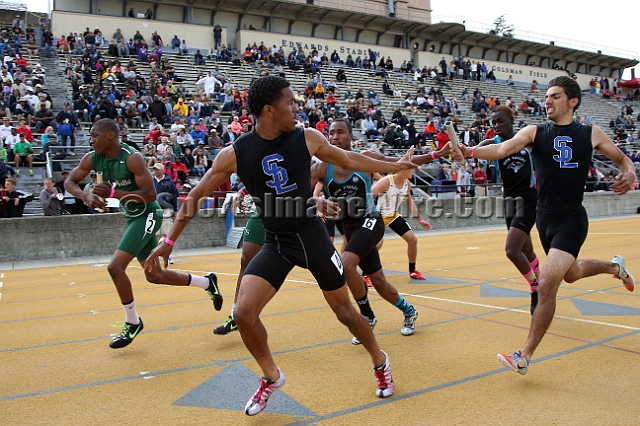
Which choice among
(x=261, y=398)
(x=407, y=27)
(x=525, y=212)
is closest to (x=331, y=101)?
(x=525, y=212)

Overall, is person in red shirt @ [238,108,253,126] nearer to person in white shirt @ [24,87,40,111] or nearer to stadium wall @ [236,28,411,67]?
person in white shirt @ [24,87,40,111]

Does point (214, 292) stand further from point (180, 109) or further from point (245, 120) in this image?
point (180, 109)

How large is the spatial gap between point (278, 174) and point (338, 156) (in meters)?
0.49

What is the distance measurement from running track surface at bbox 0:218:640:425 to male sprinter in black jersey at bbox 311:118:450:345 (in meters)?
0.38

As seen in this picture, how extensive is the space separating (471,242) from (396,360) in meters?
11.5

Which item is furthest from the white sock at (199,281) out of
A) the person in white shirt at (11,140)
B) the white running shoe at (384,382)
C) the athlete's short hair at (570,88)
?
the person in white shirt at (11,140)

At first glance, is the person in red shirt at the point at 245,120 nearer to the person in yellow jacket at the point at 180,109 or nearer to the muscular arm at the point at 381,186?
the person in yellow jacket at the point at 180,109

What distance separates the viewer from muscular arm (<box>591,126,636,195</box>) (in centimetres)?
465

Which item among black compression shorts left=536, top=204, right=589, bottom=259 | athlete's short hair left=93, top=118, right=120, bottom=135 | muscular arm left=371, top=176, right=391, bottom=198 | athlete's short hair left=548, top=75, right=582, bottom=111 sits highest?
athlete's short hair left=548, top=75, right=582, bottom=111

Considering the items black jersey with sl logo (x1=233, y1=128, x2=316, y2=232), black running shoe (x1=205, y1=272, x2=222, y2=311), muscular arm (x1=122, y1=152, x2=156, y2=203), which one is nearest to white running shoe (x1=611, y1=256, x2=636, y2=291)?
black jersey with sl logo (x1=233, y1=128, x2=316, y2=232)

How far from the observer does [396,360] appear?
4.95 meters

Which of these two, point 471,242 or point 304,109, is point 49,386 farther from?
point 304,109

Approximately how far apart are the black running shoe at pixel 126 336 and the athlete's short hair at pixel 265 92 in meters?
2.95

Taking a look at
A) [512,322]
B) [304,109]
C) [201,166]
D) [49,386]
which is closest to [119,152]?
[49,386]
